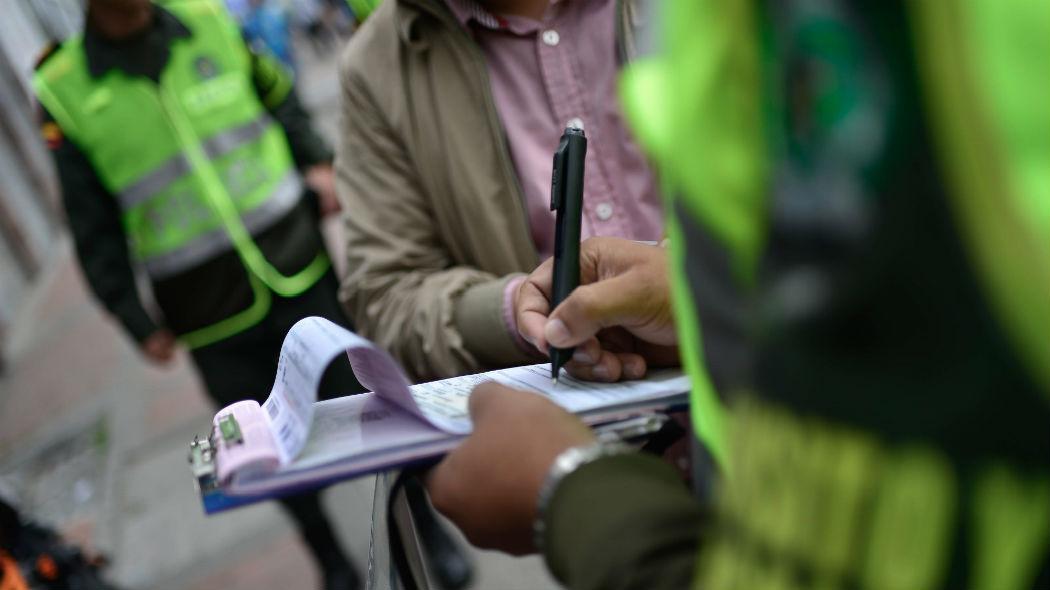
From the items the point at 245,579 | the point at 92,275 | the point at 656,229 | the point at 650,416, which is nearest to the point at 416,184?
the point at 656,229

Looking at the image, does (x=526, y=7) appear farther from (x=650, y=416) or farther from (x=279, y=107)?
(x=279, y=107)

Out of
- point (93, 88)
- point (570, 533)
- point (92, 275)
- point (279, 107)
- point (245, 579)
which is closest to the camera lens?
point (570, 533)

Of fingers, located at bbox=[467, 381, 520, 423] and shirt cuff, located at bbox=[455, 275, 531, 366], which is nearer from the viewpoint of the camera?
fingers, located at bbox=[467, 381, 520, 423]

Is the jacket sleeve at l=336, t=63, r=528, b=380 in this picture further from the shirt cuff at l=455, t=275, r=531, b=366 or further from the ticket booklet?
the ticket booklet

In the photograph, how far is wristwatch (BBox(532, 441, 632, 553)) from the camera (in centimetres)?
63

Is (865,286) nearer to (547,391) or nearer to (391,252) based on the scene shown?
(547,391)

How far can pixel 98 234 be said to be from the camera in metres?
2.50

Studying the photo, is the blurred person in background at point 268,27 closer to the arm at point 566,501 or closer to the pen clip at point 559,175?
the pen clip at point 559,175

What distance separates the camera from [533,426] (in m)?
0.70

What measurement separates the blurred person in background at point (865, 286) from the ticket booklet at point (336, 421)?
288 mm

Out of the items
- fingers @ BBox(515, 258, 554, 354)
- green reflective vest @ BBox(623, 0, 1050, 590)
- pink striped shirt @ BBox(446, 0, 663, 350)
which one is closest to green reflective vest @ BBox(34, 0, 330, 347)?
pink striped shirt @ BBox(446, 0, 663, 350)

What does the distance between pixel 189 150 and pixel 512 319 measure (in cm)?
155

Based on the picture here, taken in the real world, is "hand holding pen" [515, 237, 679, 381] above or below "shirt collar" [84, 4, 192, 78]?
below

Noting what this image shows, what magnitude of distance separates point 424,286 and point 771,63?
40.9 inches
